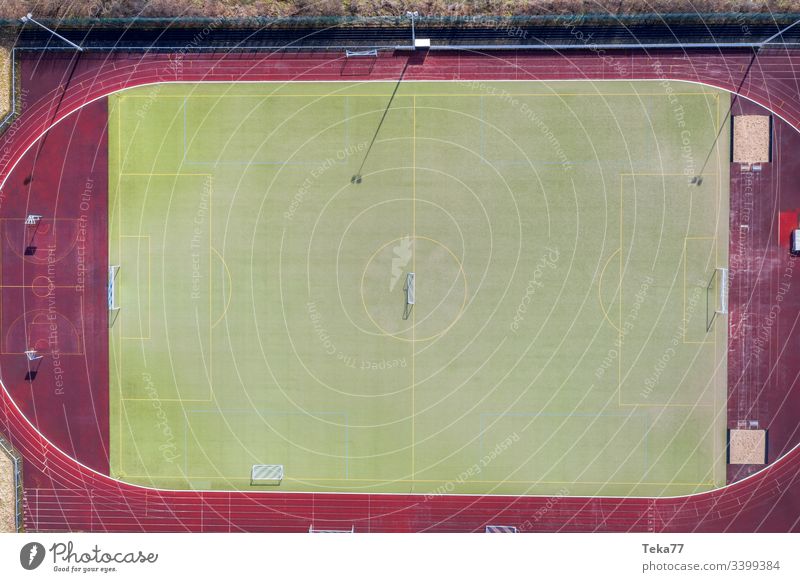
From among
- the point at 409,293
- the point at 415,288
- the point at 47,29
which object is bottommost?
the point at 409,293

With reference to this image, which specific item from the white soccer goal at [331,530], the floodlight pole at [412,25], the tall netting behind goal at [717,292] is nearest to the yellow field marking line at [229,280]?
the white soccer goal at [331,530]

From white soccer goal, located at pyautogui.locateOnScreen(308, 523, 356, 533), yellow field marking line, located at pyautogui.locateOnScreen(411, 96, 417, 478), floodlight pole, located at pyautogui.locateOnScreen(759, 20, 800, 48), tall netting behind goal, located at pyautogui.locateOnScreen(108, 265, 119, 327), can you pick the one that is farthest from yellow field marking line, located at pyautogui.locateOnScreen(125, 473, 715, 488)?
floodlight pole, located at pyautogui.locateOnScreen(759, 20, 800, 48)

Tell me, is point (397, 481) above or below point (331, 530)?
above

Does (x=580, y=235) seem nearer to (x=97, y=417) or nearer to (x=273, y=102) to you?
(x=273, y=102)

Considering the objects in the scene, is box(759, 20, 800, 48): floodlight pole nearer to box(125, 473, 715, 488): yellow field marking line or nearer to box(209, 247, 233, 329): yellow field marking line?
box(125, 473, 715, 488): yellow field marking line

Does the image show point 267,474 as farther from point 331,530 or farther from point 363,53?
point 363,53

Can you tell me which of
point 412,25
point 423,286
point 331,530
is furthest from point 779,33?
point 331,530
